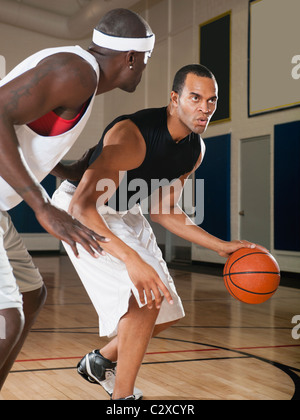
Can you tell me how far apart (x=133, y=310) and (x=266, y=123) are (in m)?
7.61

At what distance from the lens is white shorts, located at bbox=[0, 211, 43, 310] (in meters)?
1.81

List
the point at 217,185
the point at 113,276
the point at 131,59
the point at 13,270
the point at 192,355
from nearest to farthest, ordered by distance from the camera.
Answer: the point at 131,59, the point at 13,270, the point at 113,276, the point at 192,355, the point at 217,185

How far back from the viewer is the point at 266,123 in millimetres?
9695

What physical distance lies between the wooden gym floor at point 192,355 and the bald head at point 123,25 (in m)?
1.74

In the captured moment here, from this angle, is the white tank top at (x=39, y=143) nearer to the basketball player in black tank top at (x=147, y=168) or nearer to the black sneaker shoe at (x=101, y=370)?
the basketball player in black tank top at (x=147, y=168)

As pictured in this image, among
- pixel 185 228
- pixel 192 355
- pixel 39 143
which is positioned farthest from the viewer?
pixel 192 355

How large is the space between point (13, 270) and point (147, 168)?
0.92m

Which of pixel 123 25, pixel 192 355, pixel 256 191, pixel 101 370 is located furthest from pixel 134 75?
pixel 256 191

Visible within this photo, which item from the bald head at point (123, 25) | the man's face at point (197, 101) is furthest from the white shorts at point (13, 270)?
the man's face at point (197, 101)

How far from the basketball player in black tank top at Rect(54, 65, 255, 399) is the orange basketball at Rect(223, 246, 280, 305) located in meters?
0.07

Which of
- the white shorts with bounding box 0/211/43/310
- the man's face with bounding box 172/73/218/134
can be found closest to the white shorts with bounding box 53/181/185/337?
the white shorts with bounding box 0/211/43/310

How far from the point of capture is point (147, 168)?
2836 millimetres

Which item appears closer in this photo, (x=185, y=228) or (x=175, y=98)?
(x=175, y=98)

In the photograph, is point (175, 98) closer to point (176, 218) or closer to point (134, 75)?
point (176, 218)
